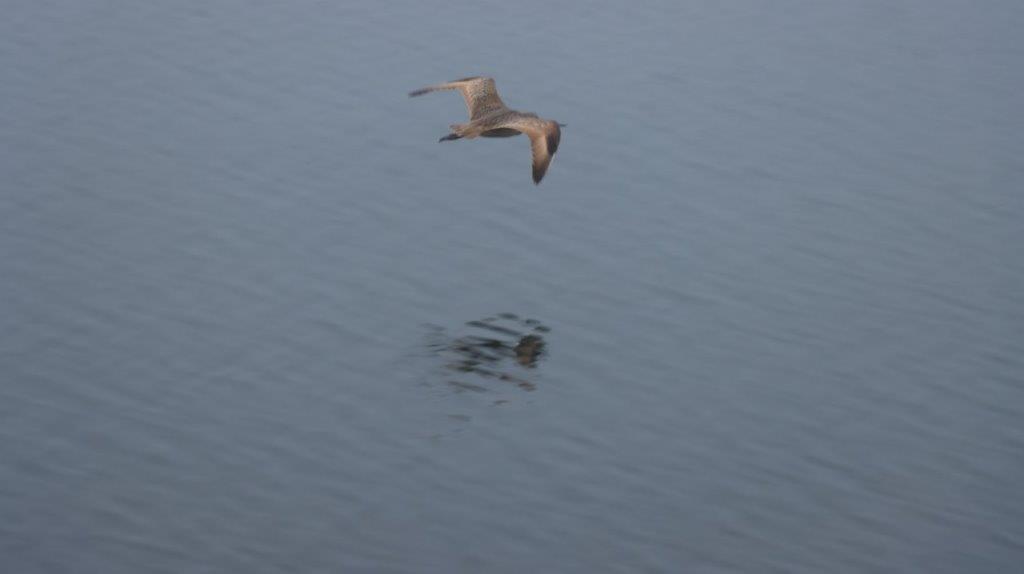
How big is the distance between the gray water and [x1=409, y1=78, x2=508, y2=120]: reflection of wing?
2480 millimetres

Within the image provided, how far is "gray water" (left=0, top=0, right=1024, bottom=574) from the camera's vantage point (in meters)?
26.5

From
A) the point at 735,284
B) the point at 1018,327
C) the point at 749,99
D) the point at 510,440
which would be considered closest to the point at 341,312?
the point at 510,440

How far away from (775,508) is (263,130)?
16.6 meters

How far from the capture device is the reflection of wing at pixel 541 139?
1227 inches

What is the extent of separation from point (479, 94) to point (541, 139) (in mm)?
3511

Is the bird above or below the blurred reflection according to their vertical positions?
above

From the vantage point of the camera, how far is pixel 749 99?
4388cm

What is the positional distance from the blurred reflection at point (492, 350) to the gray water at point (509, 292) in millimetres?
59

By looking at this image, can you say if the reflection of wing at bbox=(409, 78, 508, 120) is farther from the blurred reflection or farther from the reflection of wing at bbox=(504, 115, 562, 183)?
the blurred reflection

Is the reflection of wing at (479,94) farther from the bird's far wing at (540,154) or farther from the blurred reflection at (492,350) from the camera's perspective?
the blurred reflection at (492,350)

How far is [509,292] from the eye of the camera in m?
33.4

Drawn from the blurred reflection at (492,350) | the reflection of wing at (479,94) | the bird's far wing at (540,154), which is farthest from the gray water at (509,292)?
the bird's far wing at (540,154)

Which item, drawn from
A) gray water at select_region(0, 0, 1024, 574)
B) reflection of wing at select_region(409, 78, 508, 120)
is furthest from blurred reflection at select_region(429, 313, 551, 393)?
reflection of wing at select_region(409, 78, 508, 120)

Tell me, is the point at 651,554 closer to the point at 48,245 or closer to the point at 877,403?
the point at 877,403
